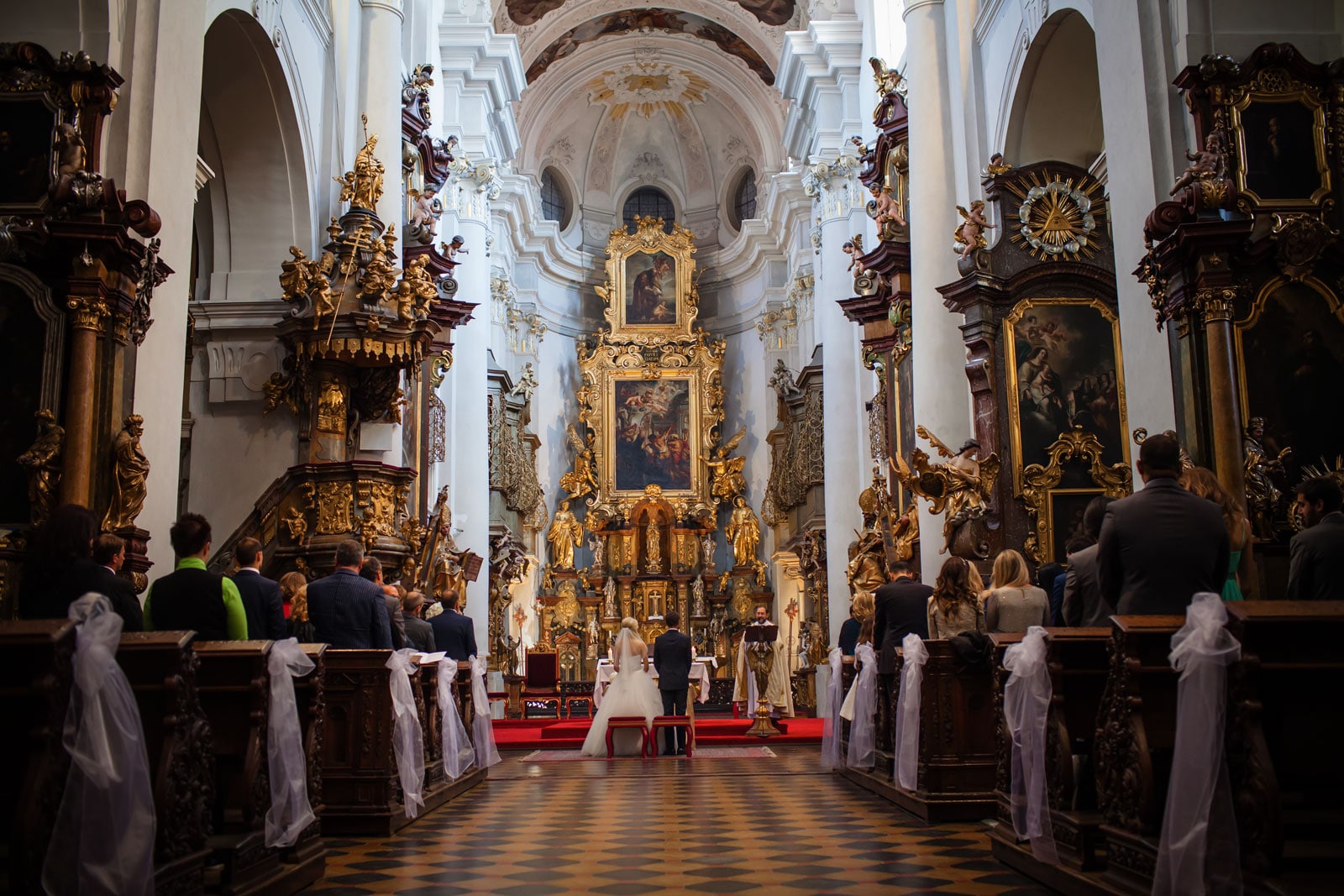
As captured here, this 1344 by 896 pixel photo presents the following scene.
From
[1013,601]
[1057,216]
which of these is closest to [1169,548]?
[1013,601]

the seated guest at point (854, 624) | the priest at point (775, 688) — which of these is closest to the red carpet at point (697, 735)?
the priest at point (775, 688)

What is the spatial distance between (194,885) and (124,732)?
818 mm

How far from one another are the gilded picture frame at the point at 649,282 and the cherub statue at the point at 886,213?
14.6 meters

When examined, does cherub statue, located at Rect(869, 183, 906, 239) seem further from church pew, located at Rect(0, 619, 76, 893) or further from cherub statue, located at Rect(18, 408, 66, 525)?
church pew, located at Rect(0, 619, 76, 893)

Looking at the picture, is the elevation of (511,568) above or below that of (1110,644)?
above

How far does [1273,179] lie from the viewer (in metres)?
7.84

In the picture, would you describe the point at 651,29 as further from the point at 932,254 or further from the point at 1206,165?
the point at 1206,165

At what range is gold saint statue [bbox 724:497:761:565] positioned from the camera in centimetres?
2673

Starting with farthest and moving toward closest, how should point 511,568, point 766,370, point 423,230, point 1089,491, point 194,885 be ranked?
1. point 766,370
2. point 511,568
3. point 423,230
4. point 1089,491
5. point 194,885

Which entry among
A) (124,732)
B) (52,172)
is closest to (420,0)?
(52,172)

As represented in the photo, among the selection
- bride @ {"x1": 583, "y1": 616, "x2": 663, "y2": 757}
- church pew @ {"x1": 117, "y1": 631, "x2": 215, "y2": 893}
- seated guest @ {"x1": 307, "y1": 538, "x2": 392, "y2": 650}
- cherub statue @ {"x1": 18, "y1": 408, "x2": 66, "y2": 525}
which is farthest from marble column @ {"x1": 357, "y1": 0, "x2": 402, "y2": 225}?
church pew @ {"x1": 117, "y1": 631, "x2": 215, "y2": 893}

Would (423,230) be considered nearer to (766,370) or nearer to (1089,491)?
(1089,491)

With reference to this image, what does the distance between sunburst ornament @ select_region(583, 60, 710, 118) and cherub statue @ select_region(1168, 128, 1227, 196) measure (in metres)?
22.1

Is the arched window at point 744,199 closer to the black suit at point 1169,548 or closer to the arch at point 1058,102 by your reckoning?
the arch at point 1058,102
